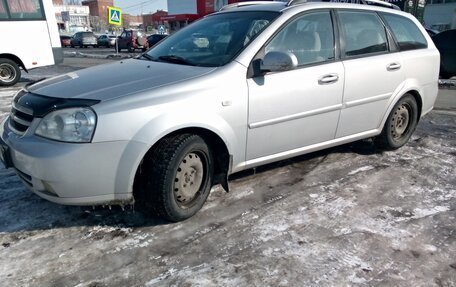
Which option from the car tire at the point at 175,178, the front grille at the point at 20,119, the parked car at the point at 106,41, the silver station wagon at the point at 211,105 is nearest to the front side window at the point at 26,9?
the silver station wagon at the point at 211,105

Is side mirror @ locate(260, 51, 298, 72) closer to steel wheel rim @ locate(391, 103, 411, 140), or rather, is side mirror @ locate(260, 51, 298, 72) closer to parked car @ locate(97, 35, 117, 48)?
steel wheel rim @ locate(391, 103, 411, 140)

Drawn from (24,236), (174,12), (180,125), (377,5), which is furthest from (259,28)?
(174,12)

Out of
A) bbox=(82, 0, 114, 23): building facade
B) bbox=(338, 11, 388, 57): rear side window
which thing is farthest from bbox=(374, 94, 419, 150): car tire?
bbox=(82, 0, 114, 23): building facade

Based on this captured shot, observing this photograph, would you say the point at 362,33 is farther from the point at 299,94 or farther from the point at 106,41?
the point at 106,41

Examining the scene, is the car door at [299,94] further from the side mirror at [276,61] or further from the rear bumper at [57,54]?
the rear bumper at [57,54]

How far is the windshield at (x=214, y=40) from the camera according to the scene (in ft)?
11.4

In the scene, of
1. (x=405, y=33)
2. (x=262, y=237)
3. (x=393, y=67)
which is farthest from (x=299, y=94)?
(x=405, y=33)

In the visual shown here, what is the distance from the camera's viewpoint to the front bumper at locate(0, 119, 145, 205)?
2.64m

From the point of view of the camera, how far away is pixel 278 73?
11.4 ft

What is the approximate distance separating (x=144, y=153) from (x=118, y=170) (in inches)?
8.4

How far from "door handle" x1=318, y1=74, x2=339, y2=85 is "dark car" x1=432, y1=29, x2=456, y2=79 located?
23.9 ft

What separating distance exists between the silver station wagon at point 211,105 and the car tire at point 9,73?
26.7 feet

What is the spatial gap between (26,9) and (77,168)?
9696mm

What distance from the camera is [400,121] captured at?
490 cm
